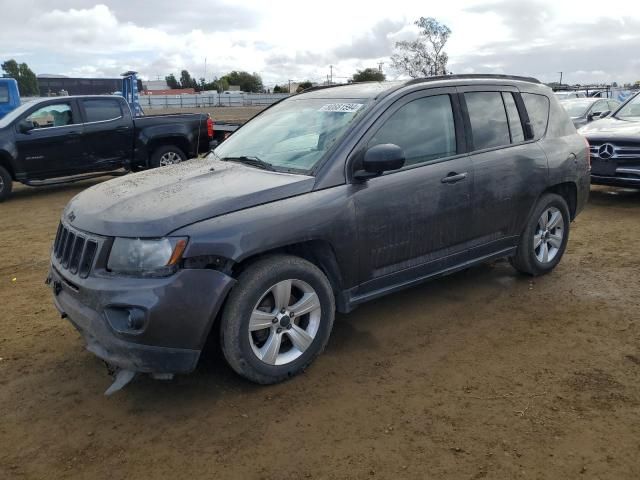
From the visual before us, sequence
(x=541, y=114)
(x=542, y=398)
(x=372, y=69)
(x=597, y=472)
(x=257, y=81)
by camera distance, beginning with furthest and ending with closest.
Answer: (x=257, y=81) → (x=372, y=69) → (x=541, y=114) → (x=542, y=398) → (x=597, y=472)

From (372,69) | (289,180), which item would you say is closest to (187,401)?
(289,180)

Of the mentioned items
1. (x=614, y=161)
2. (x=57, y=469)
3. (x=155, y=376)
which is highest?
(x=614, y=161)

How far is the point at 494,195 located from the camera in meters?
4.50

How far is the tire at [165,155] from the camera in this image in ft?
37.0

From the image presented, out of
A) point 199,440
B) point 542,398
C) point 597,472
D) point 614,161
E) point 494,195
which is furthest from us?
point 614,161

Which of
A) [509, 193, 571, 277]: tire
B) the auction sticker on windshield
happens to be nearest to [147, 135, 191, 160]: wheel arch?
the auction sticker on windshield

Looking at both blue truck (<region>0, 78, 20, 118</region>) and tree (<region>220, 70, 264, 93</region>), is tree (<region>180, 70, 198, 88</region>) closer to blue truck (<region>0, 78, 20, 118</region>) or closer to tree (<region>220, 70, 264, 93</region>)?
tree (<region>220, 70, 264, 93</region>)

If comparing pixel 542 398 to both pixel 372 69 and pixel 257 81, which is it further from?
pixel 257 81

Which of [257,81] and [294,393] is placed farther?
[257,81]

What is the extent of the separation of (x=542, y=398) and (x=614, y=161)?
6.10 m

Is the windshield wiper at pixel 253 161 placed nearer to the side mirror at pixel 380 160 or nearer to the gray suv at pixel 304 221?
the gray suv at pixel 304 221

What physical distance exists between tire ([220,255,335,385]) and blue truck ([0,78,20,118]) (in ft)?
49.1

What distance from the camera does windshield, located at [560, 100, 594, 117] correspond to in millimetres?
13102

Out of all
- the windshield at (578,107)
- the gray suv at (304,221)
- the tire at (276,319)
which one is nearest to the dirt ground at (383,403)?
the tire at (276,319)
